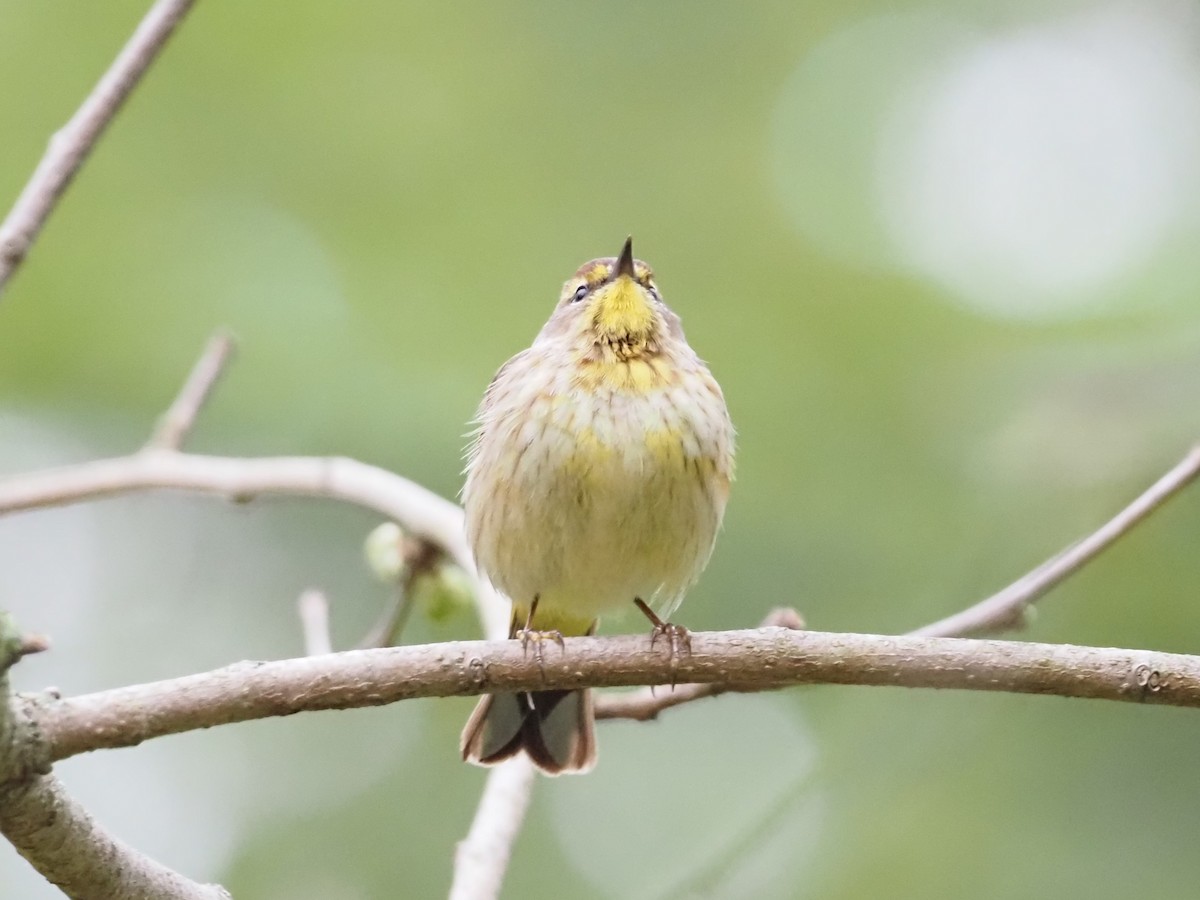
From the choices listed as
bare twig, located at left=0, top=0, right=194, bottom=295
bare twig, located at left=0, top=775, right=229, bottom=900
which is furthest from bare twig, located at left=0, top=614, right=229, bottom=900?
bare twig, located at left=0, top=0, right=194, bottom=295

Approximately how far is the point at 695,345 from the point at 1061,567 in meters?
2.98

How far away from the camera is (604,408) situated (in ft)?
13.3

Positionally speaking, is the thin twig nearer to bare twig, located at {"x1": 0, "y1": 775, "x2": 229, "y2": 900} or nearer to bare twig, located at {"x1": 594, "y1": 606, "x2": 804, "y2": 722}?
bare twig, located at {"x1": 594, "y1": 606, "x2": 804, "y2": 722}

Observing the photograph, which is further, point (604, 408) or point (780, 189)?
point (780, 189)

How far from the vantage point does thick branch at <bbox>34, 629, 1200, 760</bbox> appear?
2414 millimetres

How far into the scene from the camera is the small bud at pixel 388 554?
4309 mm

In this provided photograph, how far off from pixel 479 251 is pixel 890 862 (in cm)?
320

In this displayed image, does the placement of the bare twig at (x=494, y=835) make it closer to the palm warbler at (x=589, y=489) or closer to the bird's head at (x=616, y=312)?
the palm warbler at (x=589, y=489)

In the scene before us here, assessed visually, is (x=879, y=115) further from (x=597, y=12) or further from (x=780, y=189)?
(x=597, y=12)

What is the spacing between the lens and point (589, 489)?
12.9 feet

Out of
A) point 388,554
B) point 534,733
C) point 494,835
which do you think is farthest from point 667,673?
point 388,554

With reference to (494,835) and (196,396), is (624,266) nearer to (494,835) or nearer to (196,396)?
(196,396)

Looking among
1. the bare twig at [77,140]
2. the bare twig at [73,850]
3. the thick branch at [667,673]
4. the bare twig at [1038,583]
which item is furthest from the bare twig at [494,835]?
the bare twig at [77,140]

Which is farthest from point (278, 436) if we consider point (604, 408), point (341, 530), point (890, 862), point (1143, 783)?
point (1143, 783)
